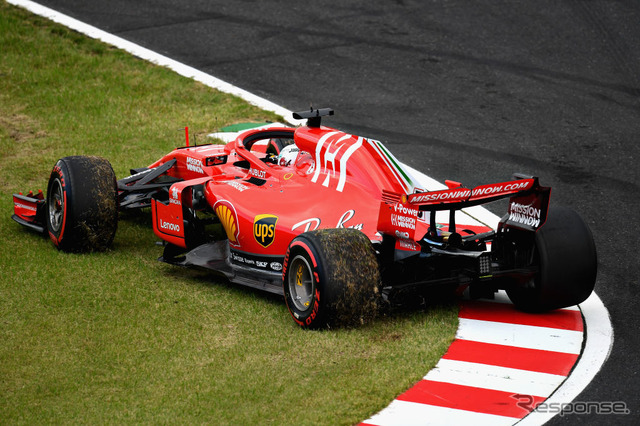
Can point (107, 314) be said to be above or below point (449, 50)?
below

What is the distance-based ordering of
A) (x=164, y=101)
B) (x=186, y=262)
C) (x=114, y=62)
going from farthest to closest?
(x=114, y=62) → (x=164, y=101) → (x=186, y=262)

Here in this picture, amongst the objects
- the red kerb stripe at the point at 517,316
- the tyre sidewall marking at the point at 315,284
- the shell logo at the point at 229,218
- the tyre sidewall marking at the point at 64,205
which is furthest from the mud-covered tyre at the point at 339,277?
the tyre sidewall marking at the point at 64,205

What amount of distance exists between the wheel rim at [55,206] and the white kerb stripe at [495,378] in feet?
15.5

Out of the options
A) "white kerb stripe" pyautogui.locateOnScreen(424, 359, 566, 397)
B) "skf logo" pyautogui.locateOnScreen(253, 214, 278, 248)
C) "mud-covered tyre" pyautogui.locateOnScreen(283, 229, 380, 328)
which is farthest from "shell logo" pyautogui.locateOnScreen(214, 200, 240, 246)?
"white kerb stripe" pyautogui.locateOnScreen(424, 359, 566, 397)

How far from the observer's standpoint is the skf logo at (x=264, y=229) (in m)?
8.24

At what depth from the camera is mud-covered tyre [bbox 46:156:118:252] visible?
30.3 feet

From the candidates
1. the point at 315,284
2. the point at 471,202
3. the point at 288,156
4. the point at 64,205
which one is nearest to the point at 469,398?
the point at 315,284

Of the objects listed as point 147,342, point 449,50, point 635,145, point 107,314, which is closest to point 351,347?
point 147,342

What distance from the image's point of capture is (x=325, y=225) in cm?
806

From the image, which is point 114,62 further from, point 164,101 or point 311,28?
point 311,28

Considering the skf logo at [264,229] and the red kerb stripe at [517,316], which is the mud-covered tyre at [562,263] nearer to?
the red kerb stripe at [517,316]

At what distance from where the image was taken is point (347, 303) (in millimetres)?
7137

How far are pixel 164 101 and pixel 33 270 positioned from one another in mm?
6275

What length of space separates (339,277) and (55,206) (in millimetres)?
4070
